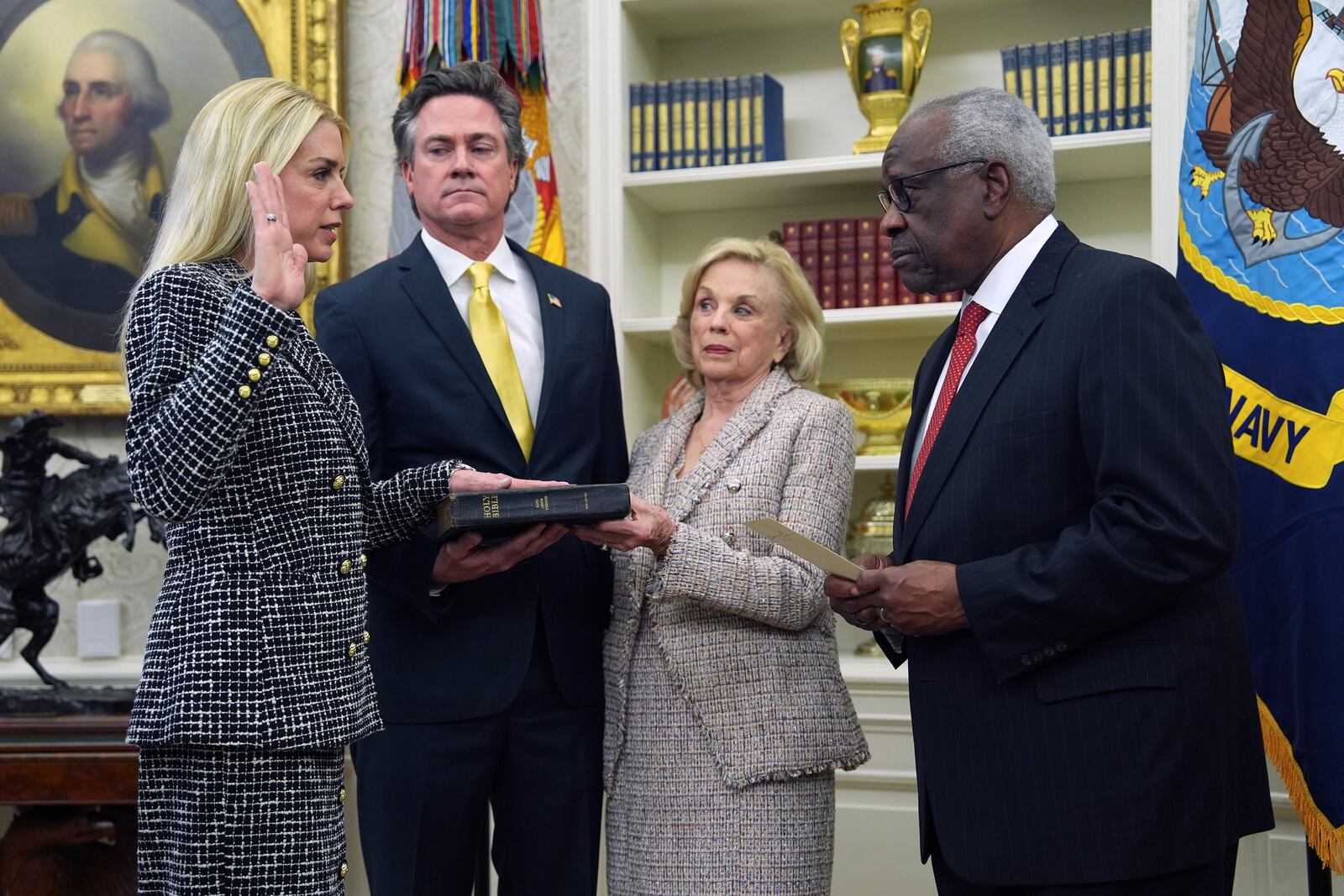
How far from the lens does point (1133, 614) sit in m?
1.63

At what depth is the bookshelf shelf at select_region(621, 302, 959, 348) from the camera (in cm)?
359

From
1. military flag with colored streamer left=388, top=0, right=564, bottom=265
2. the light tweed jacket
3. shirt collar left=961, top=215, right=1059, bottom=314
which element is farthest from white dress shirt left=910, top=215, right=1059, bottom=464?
military flag with colored streamer left=388, top=0, right=564, bottom=265

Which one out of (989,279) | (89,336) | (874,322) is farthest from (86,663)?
(989,279)

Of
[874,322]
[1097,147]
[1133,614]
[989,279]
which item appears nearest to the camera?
[1133,614]

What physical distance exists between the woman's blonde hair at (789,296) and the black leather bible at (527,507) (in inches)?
29.9

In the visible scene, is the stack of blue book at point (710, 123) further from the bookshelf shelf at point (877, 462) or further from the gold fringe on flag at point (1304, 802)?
the gold fringe on flag at point (1304, 802)

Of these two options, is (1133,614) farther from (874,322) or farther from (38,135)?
(38,135)

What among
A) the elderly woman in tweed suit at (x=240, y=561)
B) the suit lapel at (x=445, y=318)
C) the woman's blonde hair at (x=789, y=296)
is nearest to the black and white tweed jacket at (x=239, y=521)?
the elderly woman in tweed suit at (x=240, y=561)

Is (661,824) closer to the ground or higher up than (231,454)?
closer to the ground

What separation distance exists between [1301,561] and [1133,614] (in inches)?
41.4

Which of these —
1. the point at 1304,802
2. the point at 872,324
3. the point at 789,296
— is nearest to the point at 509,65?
the point at 872,324

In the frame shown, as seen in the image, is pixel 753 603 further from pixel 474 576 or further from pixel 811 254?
pixel 811 254

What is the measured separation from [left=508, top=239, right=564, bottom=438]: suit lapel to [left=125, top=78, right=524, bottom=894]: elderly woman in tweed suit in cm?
57

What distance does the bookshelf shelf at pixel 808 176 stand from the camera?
3.48m
